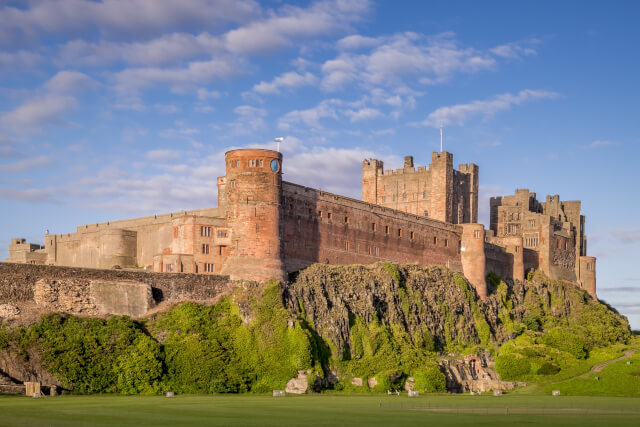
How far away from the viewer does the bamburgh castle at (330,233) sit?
261 ft

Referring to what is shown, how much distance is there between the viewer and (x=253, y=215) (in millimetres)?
79125

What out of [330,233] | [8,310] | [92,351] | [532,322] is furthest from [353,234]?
[8,310]

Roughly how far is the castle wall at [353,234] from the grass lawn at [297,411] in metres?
22.4

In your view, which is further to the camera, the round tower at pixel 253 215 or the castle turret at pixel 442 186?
the castle turret at pixel 442 186

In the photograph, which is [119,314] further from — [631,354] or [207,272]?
[631,354]

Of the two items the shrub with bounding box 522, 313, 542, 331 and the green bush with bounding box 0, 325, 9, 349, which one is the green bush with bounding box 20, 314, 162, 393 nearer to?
the green bush with bounding box 0, 325, 9, 349

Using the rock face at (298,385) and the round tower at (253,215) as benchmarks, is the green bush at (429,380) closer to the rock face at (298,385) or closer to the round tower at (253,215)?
the rock face at (298,385)

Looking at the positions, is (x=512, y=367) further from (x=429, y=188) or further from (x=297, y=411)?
(x=297, y=411)

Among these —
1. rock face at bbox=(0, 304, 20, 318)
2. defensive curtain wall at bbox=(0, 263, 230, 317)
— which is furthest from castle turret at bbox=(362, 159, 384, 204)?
rock face at bbox=(0, 304, 20, 318)

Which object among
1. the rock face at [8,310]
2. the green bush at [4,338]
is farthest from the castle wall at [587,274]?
the green bush at [4,338]

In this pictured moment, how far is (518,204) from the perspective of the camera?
133875 millimetres

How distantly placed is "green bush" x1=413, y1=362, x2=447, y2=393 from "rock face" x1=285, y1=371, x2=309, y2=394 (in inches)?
468

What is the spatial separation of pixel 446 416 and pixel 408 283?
42.6 m

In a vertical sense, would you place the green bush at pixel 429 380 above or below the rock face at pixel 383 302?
below
